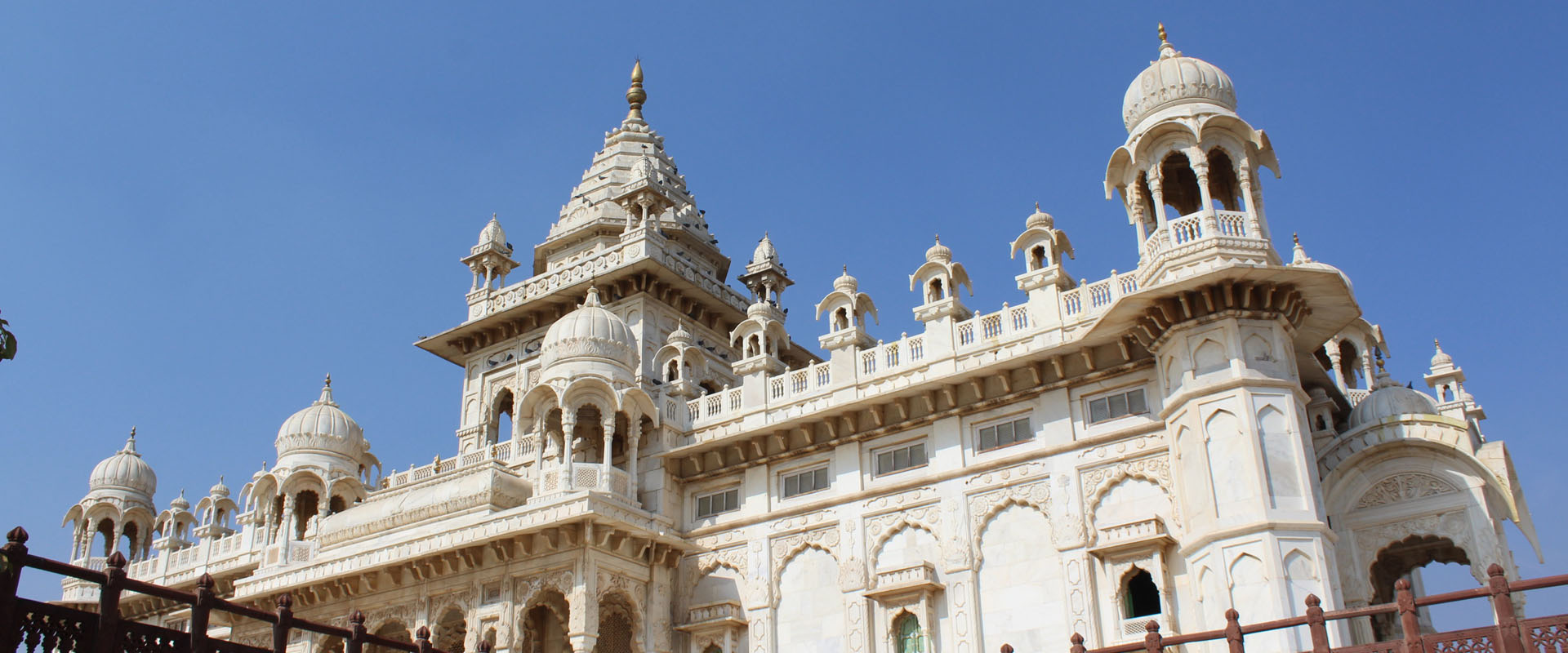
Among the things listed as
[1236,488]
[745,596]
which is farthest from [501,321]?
[1236,488]

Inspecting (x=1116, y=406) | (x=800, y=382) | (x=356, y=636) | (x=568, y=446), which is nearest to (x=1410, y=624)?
(x=1116, y=406)

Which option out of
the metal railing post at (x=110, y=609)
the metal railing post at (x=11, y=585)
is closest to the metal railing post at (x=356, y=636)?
the metal railing post at (x=110, y=609)

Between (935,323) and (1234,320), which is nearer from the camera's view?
(1234,320)

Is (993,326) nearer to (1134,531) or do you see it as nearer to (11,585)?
(1134,531)

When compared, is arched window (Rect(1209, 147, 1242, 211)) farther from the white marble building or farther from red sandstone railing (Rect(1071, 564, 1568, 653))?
red sandstone railing (Rect(1071, 564, 1568, 653))

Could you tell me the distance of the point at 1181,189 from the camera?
78.6 ft

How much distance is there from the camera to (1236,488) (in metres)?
18.8

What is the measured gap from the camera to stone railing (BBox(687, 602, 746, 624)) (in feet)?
79.1

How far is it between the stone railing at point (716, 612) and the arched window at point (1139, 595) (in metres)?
7.33

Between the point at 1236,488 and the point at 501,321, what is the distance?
71.7ft

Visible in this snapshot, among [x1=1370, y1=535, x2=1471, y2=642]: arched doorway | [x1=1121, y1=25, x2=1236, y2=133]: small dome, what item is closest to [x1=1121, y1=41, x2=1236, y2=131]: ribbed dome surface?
[x1=1121, y1=25, x2=1236, y2=133]: small dome

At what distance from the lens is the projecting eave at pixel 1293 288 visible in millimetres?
19375

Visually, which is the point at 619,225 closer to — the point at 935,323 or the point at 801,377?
the point at 801,377

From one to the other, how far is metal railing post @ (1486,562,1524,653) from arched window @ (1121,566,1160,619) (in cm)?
824
